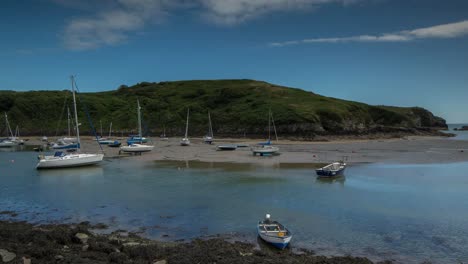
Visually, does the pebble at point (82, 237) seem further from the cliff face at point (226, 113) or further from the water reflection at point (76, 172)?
the cliff face at point (226, 113)

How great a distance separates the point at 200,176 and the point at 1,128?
421 ft

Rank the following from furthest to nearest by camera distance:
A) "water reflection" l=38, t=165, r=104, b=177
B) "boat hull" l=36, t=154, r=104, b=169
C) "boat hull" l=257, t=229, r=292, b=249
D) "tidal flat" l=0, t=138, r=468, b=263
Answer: "boat hull" l=36, t=154, r=104, b=169 → "water reflection" l=38, t=165, r=104, b=177 → "tidal flat" l=0, t=138, r=468, b=263 → "boat hull" l=257, t=229, r=292, b=249

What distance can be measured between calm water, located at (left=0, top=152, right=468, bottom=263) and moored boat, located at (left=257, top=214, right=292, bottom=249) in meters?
0.91

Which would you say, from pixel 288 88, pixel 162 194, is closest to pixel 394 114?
pixel 288 88

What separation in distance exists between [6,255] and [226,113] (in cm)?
11741

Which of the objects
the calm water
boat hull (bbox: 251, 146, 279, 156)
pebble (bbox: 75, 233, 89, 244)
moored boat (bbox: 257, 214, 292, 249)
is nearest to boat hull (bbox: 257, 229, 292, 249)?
moored boat (bbox: 257, 214, 292, 249)

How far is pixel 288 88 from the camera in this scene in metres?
169

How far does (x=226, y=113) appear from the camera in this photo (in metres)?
132

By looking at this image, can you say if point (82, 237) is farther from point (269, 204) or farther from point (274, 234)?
point (269, 204)

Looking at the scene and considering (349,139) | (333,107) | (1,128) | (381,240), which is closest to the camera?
(381,240)

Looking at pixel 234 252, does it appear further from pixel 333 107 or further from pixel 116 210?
pixel 333 107

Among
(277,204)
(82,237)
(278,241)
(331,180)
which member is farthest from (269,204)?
(82,237)

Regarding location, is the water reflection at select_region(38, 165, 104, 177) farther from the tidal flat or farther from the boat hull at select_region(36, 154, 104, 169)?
the boat hull at select_region(36, 154, 104, 169)

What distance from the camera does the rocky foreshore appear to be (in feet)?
50.0
